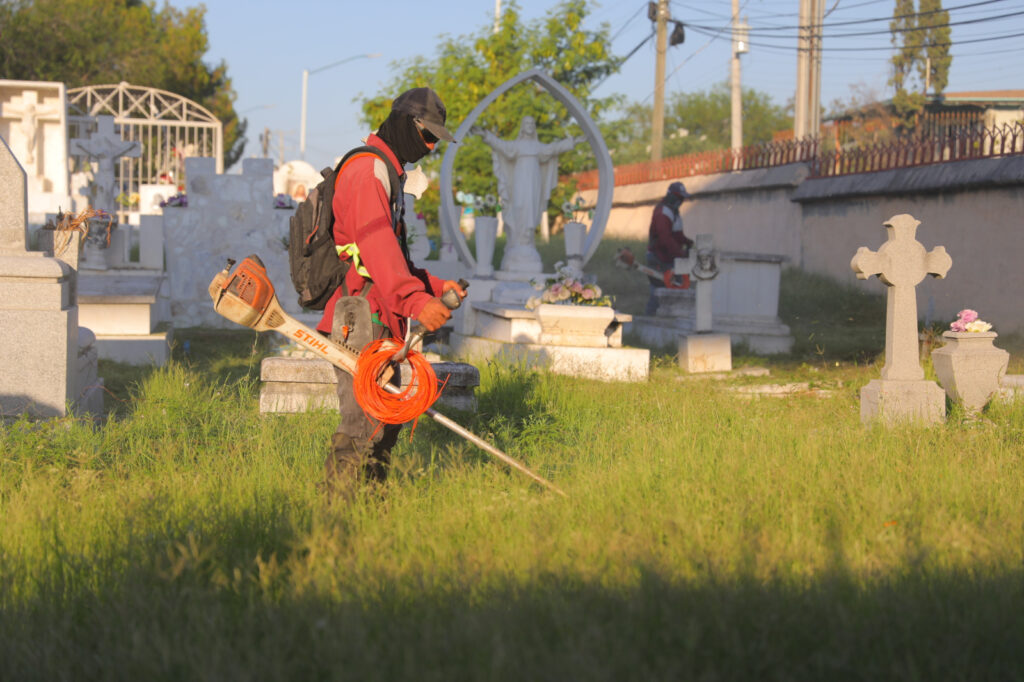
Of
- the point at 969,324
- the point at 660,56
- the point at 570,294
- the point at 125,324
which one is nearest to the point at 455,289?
the point at 969,324

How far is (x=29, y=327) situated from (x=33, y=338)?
0.06 m

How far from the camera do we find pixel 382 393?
12.1 feet

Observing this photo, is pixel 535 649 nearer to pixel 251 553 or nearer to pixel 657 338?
pixel 251 553

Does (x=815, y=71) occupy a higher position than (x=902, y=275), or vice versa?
(x=815, y=71)

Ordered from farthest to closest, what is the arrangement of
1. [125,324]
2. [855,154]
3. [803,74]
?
[803,74] → [855,154] → [125,324]

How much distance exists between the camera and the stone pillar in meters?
5.21

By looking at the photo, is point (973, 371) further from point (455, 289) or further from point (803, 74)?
point (803, 74)

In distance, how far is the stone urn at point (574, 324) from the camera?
906cm

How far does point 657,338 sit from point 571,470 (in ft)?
24.5

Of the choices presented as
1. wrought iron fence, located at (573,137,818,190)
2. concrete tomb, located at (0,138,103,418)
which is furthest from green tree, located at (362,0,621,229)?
concrete tomb, located at (0,138,103,418)

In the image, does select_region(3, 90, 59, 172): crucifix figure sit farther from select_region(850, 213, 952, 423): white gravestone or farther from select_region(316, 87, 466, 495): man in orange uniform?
select_region(316, 87, 466, 495): man in orange uniform

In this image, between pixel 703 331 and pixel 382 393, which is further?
pixel 703 331

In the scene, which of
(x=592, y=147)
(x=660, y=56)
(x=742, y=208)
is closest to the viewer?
(x=592, y=147)

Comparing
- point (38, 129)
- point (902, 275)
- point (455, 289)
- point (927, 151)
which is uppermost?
point (38, 129)
